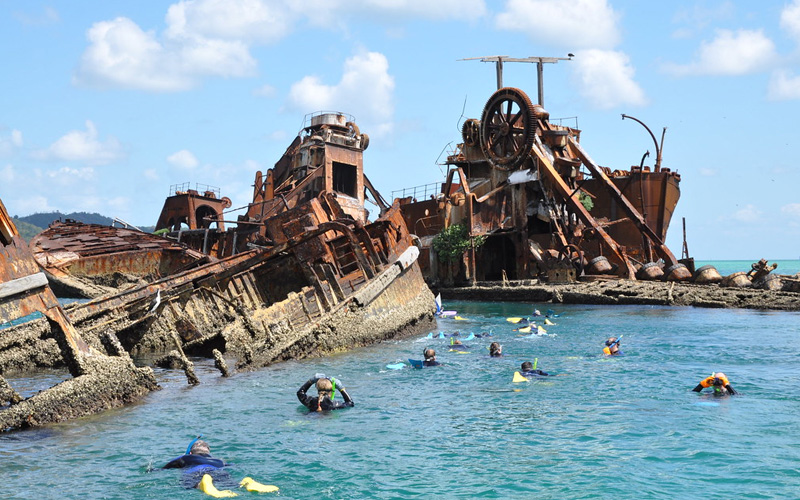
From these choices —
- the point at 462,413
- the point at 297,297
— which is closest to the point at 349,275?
the point at 297,297

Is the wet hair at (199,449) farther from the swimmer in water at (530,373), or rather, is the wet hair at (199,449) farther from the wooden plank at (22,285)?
the swimmer in water at (530,373)

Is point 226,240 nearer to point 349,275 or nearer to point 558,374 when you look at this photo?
point 349,275

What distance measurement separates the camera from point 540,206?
4012cm

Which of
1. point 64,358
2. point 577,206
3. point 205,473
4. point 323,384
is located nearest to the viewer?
point 205,473

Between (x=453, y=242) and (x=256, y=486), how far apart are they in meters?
30.9

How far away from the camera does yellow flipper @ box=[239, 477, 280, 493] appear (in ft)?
28.8

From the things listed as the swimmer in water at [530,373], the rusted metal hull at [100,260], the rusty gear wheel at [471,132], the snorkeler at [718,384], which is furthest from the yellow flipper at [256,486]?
the rusty gear wheel at [471,132]

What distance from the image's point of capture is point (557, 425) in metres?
11.8

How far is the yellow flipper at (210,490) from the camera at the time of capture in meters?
8.62

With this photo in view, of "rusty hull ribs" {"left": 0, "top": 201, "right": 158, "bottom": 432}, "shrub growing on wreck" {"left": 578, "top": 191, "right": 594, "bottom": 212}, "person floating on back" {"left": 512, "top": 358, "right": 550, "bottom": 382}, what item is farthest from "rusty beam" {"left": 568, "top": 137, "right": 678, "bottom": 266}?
"rusty hull ribs" {"left": 0, "top": 201, "right": 158, "bottom": 432}

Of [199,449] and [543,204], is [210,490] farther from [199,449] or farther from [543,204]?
[543,204]

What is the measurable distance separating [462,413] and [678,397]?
157 inches

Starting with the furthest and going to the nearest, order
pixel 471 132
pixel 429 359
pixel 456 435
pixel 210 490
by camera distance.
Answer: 1. pixel 471 132
2. pixel 429 359
3. pixel 456 435
4. pixel 210 490

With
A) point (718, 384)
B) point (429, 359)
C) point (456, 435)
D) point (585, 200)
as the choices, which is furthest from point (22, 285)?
point (585, 200)
